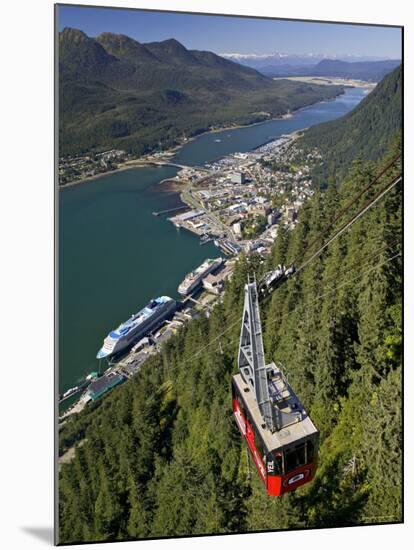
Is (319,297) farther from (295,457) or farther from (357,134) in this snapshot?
(357,134)

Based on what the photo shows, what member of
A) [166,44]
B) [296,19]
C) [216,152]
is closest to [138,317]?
[216,152]

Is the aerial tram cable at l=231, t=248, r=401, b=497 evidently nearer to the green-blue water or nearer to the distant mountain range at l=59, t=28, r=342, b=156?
the green-blue water

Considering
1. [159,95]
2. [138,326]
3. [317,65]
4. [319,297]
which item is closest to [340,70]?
[317,65]

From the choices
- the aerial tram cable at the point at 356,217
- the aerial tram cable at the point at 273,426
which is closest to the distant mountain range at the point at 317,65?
the aerial tram cable at the point at 356,217

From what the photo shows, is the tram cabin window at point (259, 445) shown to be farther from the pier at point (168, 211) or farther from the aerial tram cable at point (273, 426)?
the pier at point (168, 211)
